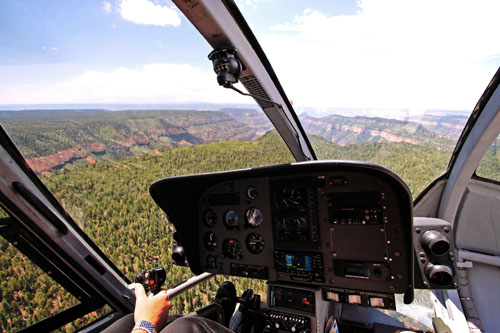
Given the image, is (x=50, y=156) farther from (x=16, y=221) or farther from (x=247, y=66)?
(x=247, y=66)

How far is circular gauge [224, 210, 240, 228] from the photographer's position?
2576 millimetres

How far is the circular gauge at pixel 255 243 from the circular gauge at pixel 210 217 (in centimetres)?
45

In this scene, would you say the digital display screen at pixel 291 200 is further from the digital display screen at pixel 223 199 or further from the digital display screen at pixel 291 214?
the digital display screen at pixel 223 199

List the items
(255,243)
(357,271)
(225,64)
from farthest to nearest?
1. (255,243)
2. (357,271)
3. (225,64)

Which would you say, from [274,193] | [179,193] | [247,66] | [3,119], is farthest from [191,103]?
[3,119]

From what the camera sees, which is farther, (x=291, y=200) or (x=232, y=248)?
(x=232, y=248)

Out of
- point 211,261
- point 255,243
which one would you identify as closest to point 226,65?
point 255,243

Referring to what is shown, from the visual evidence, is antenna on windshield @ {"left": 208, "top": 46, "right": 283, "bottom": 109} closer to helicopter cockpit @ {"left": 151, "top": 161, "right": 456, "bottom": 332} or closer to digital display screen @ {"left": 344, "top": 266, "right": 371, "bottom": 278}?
helicopter cockpit @ {"left": 151, "top": 161, "right": 456, "bottom": 332}

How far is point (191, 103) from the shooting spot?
2.35 m

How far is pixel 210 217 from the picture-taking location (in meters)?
2.76

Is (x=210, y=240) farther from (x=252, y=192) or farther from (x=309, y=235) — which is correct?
(x=309, y=235)

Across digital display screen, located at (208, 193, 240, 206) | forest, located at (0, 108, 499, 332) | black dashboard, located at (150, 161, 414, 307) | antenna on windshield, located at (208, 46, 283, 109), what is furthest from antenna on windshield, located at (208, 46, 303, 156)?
digital display screen, located at (208, 193, 240, 206)

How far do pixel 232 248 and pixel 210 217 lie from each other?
42 cm

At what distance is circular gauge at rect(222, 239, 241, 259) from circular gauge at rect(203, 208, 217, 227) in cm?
25
